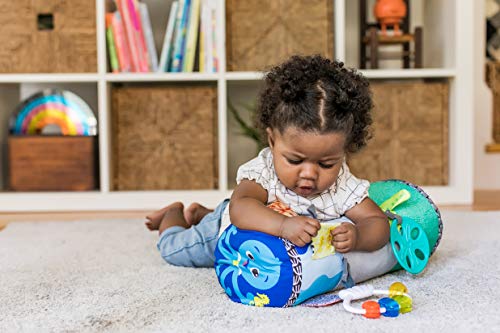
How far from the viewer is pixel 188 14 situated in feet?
7.14

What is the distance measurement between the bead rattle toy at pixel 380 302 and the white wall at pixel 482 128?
1880 mm

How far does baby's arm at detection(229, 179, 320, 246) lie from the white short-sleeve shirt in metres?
0.03

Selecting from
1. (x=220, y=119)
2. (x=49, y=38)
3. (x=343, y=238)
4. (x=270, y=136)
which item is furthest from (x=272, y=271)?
(x=49, y=38)

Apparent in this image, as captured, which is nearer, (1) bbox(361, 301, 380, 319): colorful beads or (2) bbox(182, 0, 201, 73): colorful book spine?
(1) bbox(361, 301, 380, 319): colorful beads

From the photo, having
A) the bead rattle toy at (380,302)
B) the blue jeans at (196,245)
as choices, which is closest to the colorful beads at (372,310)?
the bead rattle toy at (380,302)

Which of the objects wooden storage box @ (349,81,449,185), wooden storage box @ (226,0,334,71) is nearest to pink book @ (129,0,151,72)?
wooden storage box @ (226,0,334,71)

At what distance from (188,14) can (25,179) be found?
738 millimetres

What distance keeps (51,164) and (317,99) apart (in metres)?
1.38

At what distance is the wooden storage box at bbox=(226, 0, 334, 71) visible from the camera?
215cm

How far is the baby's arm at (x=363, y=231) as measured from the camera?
100 cm

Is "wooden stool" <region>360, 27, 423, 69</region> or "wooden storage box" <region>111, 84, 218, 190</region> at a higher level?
"wooden stool" <region>360, 27, 423, 69</region>

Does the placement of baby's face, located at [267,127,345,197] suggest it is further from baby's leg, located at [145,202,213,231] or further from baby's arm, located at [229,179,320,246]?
baby's leg, located at [145,202,213,231]

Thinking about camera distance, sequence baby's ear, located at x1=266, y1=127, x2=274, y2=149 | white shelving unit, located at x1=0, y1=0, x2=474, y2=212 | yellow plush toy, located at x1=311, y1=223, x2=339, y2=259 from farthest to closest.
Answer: white shelving unit, located at x1=0, y1=0, x2=474, y2=212 < baby's ear, located at x1=266, y1=127, x2=274, y2=149 < yellow plush toy, located at x1=311, y1=223, x2=339, y2=259

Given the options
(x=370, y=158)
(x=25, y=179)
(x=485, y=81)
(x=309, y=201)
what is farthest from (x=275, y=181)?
(x=485, y=81)
